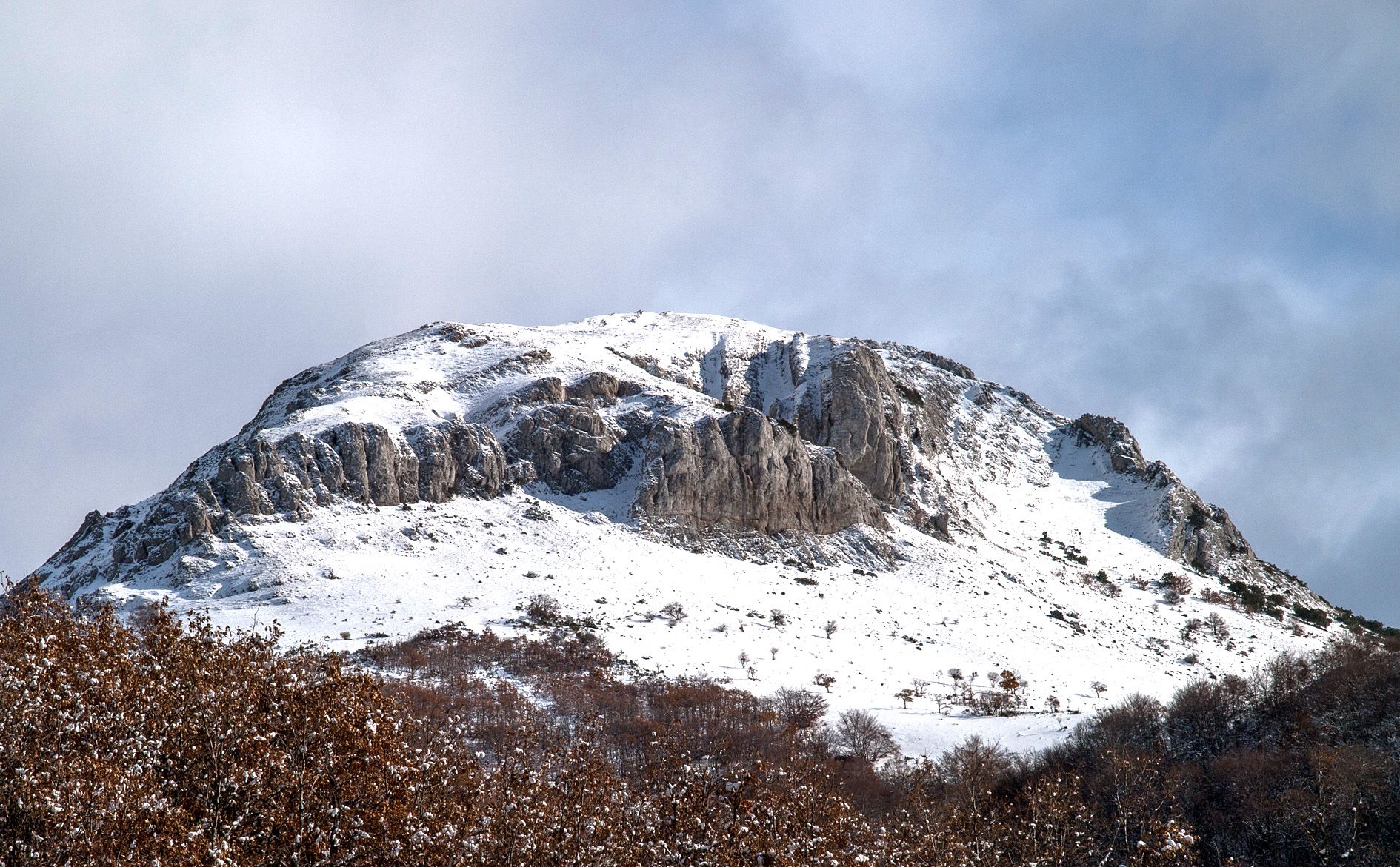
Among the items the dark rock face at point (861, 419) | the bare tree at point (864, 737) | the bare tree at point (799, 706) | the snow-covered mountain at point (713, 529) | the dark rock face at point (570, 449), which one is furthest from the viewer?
the dark rock face at point (861, 419)

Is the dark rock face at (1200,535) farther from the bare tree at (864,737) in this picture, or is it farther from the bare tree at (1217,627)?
the bare tree at (864,737)

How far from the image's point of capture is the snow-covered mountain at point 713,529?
254 feet

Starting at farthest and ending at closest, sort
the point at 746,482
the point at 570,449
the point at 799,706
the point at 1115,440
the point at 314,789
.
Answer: the point at 1115,440, the point at 746,482, the point at 570,449, the point at 799,706, the point at 314,789

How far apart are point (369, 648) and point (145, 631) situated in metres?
43.1

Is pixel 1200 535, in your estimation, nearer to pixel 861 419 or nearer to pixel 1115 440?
pixel 1115 440

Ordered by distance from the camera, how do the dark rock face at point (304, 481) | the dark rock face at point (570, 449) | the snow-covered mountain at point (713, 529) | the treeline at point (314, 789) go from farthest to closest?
the dark rock face at point (570, 449)
the dark rock face at point (304, 481)
the snow-covered mountain at point (713, 529)
the treeline at point (314, 789)

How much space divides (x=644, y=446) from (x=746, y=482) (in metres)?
12.7

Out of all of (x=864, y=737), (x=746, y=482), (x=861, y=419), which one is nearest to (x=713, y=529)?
(x=746, y=482)

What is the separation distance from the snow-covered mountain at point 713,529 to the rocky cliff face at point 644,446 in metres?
0.39

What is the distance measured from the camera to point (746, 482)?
110 meters

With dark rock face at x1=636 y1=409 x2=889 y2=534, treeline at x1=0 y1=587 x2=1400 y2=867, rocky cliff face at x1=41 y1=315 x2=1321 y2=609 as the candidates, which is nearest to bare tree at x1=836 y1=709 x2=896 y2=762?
treeline at x1=0 y1=587 x2=1400 y2=867

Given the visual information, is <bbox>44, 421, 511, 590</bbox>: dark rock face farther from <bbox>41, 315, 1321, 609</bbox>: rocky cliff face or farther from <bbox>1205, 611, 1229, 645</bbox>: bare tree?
<bbox>1205, 611, 1229, 645</bbox>: bare tree

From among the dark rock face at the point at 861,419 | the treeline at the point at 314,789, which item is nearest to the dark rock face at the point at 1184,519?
the dark rock face at the point at 861,419

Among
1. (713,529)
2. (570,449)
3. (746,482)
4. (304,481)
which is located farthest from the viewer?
(746,482)
